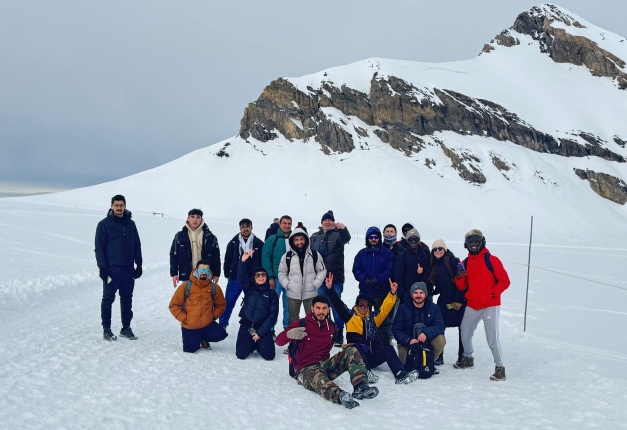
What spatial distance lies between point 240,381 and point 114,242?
3.24 m

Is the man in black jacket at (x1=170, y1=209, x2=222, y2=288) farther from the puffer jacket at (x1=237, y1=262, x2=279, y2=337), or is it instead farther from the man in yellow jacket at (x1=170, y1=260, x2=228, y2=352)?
the puffer jacket at (x1=237, y1=262, x2=279, y2=337)

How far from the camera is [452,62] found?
300ft

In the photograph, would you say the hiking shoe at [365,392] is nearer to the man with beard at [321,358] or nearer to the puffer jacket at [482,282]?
the man with beard at [321,358]

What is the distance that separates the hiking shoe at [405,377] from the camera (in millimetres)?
5938

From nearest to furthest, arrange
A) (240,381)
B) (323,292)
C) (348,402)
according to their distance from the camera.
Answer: (348,402)
(240,381)
(323,292)

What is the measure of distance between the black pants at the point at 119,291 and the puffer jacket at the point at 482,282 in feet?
17.5

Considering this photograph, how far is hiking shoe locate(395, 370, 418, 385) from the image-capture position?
5.94 m

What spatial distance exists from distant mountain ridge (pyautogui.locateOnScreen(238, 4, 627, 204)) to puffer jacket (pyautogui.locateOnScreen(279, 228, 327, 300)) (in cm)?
5591

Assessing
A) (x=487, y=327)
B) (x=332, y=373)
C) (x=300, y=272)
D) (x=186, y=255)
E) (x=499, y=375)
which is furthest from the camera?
(x=186, y=255)

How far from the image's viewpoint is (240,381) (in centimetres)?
555

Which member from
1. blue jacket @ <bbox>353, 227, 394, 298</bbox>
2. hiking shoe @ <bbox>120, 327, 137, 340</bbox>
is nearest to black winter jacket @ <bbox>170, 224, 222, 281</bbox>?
hiking shoe @ <bbox>120, 327, 137, 340</bbox>

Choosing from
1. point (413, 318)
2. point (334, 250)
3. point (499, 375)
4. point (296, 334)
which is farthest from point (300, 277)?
point (499, 375)

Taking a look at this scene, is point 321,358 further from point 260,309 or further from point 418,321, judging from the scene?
point 418,321

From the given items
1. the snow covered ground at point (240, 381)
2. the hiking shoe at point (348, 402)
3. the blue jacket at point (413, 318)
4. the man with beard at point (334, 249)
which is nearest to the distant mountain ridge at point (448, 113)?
the snow covered ground at point (240, 381)
